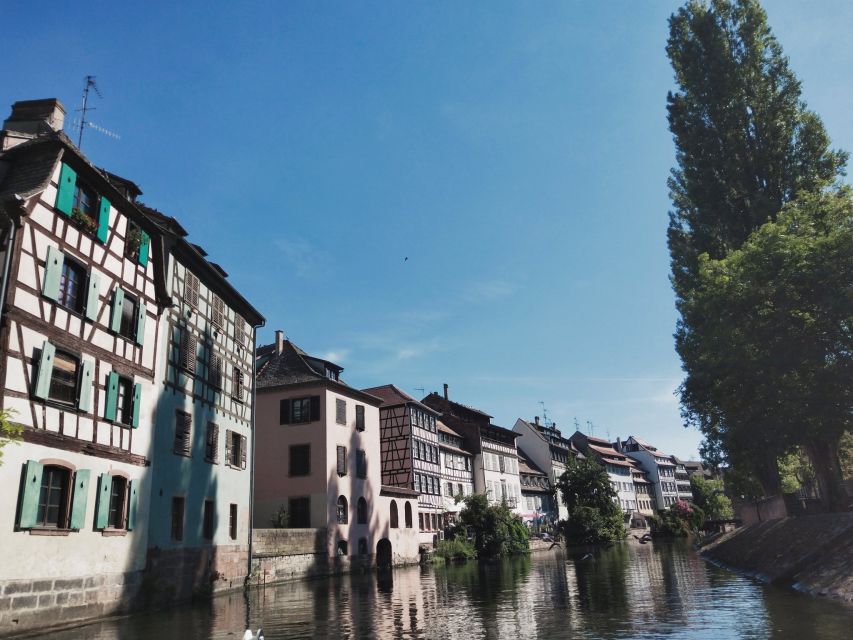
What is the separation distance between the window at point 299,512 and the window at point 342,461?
2591 mm

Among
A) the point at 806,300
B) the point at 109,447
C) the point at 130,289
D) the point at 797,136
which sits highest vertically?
the point at 797,136

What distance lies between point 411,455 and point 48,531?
3546cm

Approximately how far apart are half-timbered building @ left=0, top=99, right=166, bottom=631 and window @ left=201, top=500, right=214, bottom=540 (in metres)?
4.35

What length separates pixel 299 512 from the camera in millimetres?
34125

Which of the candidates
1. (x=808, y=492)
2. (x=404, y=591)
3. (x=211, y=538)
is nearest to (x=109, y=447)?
(x=211, y=538)

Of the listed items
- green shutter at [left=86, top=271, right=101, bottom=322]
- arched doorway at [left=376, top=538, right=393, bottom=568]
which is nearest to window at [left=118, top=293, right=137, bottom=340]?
green shutter at [left=86, top=271, right=101, bottom=322]

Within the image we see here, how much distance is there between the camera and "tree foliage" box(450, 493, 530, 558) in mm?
47281

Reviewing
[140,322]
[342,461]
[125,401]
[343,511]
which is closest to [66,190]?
[140,322]

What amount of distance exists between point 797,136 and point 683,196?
301 inches

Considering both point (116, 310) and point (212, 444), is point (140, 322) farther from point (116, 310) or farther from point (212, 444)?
point (212, 444)

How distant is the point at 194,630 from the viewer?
1441 cm

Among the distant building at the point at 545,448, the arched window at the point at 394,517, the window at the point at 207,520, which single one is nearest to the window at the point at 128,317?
the window at the point at 207,520

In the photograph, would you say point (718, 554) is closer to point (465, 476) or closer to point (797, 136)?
point (797, 136)

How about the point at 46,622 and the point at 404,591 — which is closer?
the point at 46,622
